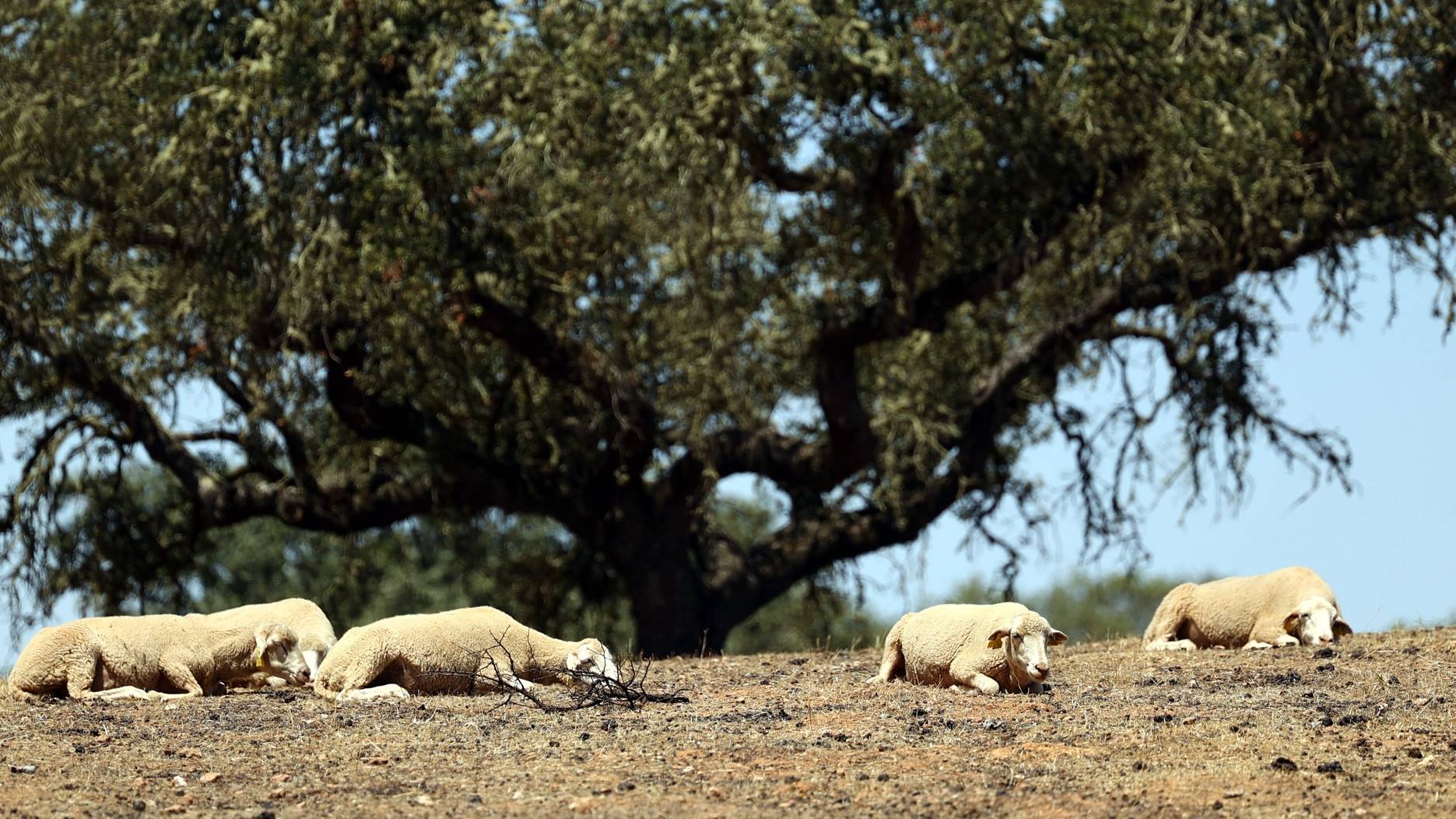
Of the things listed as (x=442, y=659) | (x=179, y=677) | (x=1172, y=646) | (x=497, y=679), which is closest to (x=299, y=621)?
(x=179, y=677)

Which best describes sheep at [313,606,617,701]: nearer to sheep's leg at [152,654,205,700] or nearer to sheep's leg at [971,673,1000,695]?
sheep's leg at [152,654,205,700]

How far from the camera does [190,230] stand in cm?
1794

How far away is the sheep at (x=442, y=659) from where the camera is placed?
34.1 ft

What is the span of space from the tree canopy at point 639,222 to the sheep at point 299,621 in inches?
235

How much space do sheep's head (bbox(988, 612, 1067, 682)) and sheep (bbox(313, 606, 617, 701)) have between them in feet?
7.96

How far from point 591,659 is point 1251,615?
5440 mm

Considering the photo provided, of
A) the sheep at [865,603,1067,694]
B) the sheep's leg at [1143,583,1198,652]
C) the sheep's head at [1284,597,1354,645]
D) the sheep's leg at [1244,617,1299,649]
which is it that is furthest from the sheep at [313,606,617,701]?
the sheep's head at [1284,597,1354,645]

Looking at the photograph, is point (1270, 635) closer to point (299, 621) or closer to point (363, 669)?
point (363, 669)

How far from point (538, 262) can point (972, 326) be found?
6.39 metres

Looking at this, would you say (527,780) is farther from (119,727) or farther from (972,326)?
(972,326)

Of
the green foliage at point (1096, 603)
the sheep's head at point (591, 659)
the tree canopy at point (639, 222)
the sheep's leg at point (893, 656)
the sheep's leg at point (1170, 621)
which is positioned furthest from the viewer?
the green foliage at point (1096, 603)

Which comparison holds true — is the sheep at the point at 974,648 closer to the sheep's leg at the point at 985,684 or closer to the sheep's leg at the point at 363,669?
the sheep's leg at the point at 985,684

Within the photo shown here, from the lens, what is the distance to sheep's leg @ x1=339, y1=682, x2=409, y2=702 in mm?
10203

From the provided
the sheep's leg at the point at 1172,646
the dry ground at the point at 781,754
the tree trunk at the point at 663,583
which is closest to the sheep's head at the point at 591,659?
the dry ground at the point at 781,754
